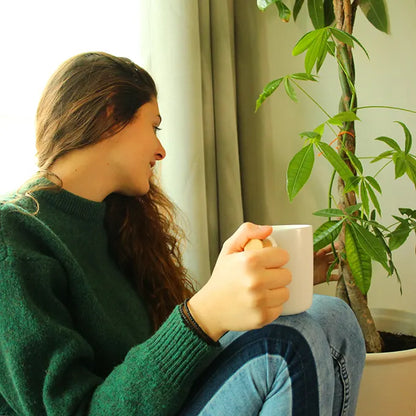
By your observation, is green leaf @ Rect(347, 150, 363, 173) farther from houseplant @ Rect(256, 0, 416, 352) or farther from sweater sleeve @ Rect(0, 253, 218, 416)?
sweater sleeve @ Rect(0, 253, 218, 416)

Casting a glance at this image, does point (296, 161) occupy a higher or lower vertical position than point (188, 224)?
higher

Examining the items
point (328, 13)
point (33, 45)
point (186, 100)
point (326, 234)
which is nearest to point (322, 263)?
point (326, 234)

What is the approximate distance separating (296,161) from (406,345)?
495 millimetres

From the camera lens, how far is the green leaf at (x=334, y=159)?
34.4 inches

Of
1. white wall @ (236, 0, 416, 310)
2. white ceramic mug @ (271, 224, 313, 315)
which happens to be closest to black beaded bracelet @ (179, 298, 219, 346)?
white ceramic mug @ (271, 224, 313, 315)

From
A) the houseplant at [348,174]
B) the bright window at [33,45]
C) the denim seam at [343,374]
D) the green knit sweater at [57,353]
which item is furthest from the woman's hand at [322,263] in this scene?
the bright window at [33,45]

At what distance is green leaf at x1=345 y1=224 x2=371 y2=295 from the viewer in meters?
0.90

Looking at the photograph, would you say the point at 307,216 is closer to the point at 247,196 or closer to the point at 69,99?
the point at 247,196

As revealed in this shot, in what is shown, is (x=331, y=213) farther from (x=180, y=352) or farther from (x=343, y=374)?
(x=180, y=352)

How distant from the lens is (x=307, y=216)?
1.55 m

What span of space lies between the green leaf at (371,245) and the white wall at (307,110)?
56cm

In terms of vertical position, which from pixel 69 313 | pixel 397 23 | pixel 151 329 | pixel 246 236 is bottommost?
pixel 151 329

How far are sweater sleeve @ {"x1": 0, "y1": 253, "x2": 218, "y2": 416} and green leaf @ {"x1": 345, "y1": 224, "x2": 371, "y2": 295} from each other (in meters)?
0.43

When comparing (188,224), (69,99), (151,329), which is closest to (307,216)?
(188,224)
